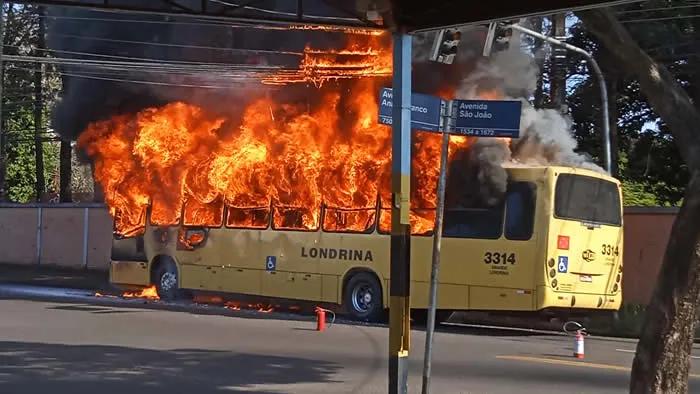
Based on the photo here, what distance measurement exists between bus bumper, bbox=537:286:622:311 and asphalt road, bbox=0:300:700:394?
1.99 feet

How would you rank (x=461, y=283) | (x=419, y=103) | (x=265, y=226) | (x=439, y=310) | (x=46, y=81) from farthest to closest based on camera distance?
(x=46, y=81), (x=265, y=226), (x=439, y=310), (x=461, y=283), (x=419, y=103)

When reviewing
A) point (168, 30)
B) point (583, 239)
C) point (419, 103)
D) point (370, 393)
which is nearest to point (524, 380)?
point (370, 393)

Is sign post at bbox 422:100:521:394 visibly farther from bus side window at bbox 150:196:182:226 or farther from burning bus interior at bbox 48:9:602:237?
bus side window at bbox 150:196:182:226

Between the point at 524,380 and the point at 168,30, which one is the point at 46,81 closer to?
the point at 168,30

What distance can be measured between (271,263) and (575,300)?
613 centimetres

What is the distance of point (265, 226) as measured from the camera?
1875 cm

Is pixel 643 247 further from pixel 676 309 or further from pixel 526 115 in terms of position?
pixel 676 309

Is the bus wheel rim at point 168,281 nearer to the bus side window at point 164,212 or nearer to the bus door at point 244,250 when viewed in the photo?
the bus side window at point 164,212

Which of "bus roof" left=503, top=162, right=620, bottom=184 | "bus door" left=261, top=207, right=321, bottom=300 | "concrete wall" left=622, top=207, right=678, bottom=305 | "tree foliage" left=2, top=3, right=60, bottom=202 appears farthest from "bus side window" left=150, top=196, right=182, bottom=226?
"concrete wall" left=622, top=207, right=678, bottom=305

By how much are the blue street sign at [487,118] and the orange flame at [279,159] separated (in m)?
8.22

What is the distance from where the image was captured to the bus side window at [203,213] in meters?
19.6

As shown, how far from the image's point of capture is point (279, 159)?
61.5 feet

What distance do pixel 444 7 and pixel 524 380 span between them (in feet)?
15.8

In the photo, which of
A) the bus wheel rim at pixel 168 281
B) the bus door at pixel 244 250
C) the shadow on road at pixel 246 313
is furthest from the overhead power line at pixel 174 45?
the shadow on road at pixel 246 313
